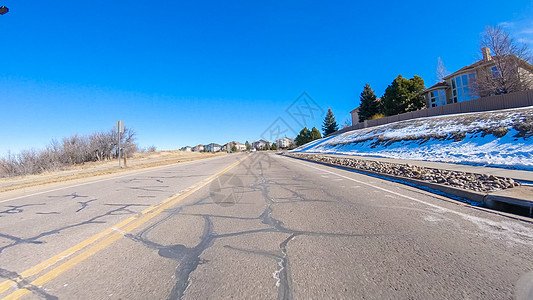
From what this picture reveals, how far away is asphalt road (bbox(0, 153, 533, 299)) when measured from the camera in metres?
2.35

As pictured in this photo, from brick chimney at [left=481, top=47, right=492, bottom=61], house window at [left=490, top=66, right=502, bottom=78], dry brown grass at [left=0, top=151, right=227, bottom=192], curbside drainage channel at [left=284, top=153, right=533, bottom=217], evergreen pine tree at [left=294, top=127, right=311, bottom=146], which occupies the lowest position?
curbside drainage channel at [left=284, top=153, right=533, bottom=217]

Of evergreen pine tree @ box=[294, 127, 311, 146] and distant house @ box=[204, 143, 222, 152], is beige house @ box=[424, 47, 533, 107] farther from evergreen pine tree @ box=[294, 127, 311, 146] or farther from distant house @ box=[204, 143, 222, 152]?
distant house @ box=[204, 143, 222, 152]

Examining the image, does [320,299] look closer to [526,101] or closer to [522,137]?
[522,137]

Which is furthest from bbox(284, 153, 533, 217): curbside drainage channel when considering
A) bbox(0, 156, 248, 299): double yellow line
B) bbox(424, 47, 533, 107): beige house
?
bbox(424, 47, 533, 107): beige house

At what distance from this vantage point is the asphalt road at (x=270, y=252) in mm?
2346

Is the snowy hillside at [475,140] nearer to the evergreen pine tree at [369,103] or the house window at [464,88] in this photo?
the house window at [464,88]

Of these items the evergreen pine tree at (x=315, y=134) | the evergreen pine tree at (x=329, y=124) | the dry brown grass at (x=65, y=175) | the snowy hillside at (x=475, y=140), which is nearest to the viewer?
the dry brown grass at (x=65, y=175)

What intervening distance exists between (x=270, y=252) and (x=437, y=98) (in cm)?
4786

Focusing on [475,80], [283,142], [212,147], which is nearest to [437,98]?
[475,80]

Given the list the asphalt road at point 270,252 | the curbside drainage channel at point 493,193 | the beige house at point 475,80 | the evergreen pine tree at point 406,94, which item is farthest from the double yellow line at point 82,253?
the evergreen pine tree at point 406,94

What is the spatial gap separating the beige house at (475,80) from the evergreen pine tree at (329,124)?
3261 cm

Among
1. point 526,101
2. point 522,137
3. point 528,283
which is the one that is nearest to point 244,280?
point 528,283

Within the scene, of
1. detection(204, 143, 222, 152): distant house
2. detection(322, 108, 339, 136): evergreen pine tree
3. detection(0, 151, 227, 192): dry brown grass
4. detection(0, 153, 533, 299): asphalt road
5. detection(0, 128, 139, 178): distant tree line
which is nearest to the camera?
detection(0, 153, 533, 299): asphalt road

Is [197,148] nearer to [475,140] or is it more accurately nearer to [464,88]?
[464,88]
